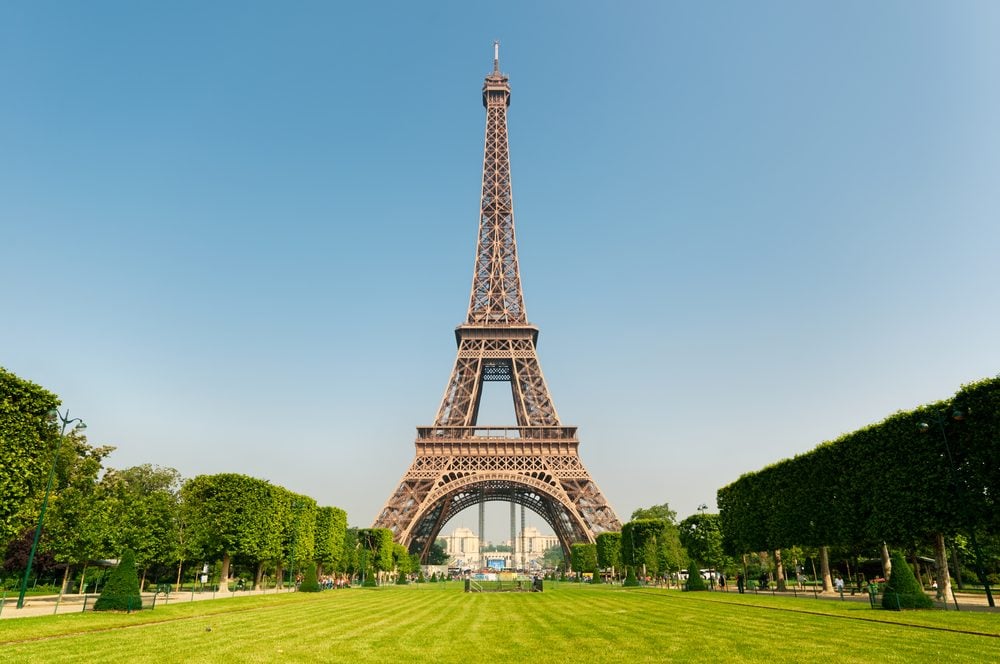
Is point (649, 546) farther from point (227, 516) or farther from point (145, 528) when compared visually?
point (145, 528)

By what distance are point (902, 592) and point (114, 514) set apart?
48281 mm

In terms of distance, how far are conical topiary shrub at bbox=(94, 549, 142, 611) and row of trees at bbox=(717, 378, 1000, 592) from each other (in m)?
36.6

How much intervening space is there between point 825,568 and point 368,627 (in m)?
34.2

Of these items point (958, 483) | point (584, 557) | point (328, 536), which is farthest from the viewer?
point (584, 557)

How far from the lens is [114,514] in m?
42.2

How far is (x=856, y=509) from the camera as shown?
34.5 m

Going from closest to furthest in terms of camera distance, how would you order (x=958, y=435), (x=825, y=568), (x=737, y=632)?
(x=737, y=632), (x=958, y=435), (x=825, y=568)

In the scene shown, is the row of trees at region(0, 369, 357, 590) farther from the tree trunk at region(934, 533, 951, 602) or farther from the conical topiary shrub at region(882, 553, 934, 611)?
the tree trunk at region(934, 533, 951, 602)

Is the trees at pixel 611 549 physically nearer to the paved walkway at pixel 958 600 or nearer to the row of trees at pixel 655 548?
the row of trees at pixel 655 548

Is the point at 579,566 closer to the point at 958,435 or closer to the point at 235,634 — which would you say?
the point at 958,435

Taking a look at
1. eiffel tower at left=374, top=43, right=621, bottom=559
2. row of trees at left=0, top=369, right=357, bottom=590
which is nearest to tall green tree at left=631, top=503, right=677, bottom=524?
eiffel tower at left=374, top=43, right=621, bottom=559

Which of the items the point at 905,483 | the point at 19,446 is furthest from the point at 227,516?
the point at 905,483

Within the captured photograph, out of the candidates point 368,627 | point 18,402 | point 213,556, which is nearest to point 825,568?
point 368,627

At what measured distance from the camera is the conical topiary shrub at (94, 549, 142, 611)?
25859 millimetres
